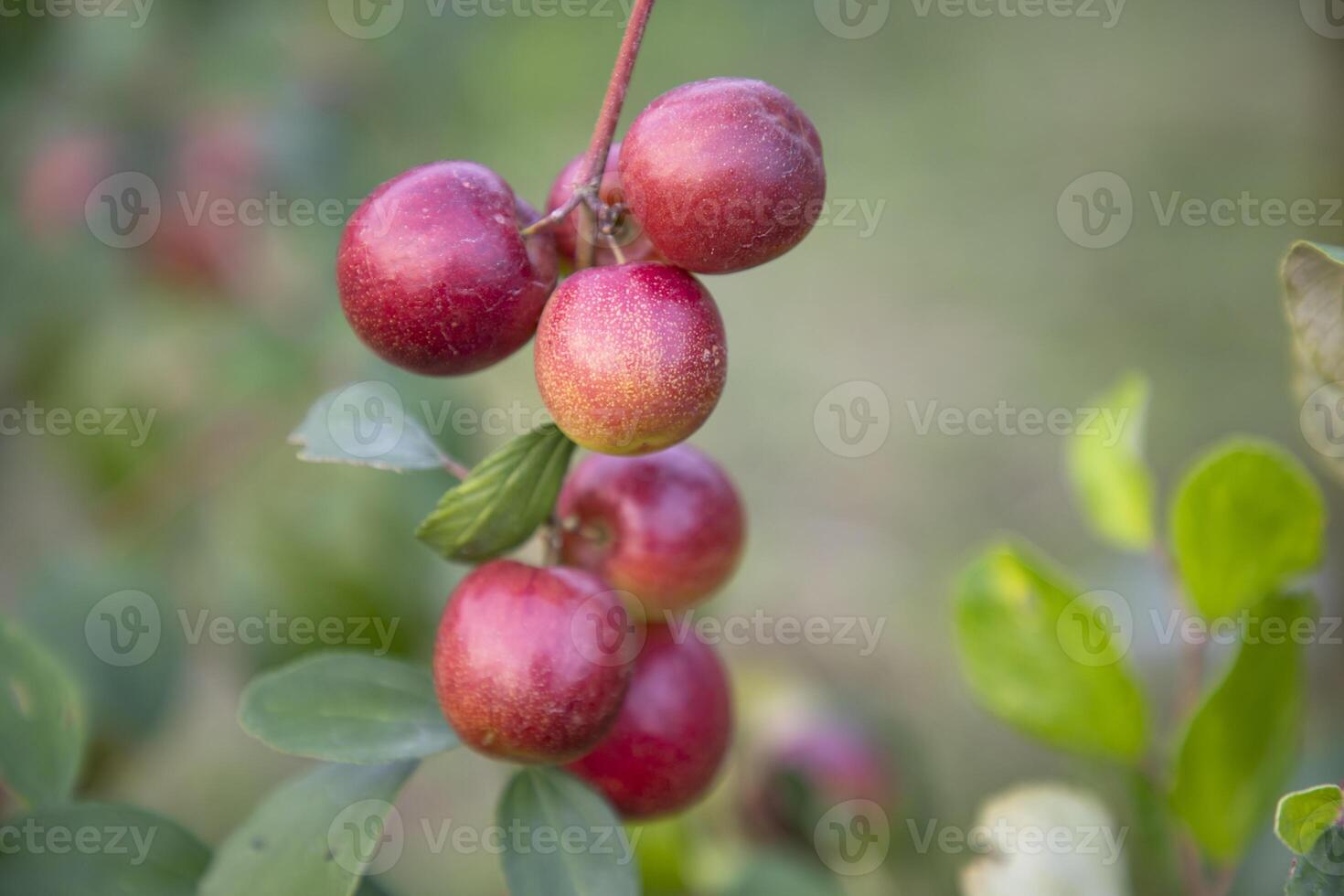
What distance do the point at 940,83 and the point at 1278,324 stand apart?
1.18 meters

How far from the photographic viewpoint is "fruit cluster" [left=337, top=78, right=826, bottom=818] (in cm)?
62

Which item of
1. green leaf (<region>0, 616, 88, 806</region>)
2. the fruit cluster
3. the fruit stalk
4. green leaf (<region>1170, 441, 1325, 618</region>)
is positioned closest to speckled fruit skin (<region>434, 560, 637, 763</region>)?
the fruit cluster

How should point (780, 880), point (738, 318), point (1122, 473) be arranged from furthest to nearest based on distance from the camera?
point (738, 318) < point (780, 880) < point (1122, 473)

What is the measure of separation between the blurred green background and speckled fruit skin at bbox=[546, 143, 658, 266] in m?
0.43

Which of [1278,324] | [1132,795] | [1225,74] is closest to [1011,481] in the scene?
[1278,324]

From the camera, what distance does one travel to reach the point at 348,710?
768mm

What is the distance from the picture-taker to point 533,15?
2.50m

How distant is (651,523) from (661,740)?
16 cm

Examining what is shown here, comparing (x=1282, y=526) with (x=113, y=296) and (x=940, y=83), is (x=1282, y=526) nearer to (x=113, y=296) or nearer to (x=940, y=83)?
(x=113, y=296)

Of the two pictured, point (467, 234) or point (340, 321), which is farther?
point (340, 321)

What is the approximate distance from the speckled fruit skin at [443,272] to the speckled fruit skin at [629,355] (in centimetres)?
4

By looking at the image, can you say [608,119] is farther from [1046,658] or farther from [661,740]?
[1046,658]

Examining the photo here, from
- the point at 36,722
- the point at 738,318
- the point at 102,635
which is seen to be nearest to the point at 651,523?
the point at 36,722

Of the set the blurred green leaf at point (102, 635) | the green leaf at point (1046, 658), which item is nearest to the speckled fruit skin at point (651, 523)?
the green leaf at point (1046, 658)
